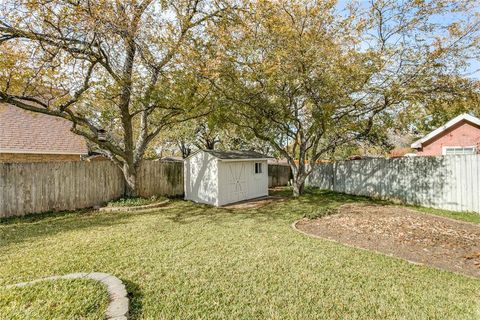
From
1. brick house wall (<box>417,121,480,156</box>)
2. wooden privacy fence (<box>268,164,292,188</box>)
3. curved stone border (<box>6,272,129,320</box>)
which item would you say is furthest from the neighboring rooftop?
brick house wall (<box>417,121,480,156</box>)

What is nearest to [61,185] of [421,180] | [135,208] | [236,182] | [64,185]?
[64,185]

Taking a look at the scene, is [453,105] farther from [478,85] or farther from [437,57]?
[437,57]

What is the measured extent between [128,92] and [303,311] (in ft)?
28.3

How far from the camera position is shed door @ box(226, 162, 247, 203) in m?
11.2

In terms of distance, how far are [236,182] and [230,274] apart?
771 cm

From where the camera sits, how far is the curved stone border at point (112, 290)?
2818mm

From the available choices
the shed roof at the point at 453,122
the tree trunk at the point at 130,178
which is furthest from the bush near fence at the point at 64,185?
the shed roof at the point at 453,122

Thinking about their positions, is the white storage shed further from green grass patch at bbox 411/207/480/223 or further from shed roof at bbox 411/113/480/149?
shed roof at bbox 411/113/480/149

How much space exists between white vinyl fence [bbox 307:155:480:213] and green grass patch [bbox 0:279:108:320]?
10516 mm

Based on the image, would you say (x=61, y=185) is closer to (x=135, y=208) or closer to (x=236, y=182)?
(x=135, y=208)

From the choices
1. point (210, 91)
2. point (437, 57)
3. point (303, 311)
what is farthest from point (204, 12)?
point (303, 311)

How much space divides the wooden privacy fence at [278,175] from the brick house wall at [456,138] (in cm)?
831

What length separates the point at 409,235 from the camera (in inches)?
237

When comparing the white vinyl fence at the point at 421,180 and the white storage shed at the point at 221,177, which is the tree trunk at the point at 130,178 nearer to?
the white storage shed at the point at 221,177
